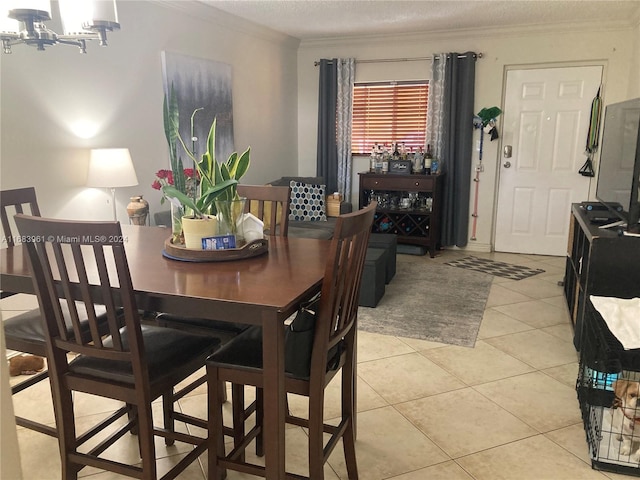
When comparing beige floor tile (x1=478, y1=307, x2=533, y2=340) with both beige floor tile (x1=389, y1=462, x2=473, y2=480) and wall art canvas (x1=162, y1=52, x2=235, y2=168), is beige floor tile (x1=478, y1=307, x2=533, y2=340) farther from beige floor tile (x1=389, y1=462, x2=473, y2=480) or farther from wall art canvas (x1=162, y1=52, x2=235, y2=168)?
wall art canvas (x1=162, y1=52, x2=235, y2=168)

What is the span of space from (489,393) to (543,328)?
1102 mm

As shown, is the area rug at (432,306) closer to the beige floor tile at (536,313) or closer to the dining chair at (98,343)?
the beige floor tile at (536,313)

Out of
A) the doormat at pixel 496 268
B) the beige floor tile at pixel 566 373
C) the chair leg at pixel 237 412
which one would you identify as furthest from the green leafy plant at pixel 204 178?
the doormat at pixel 496 268

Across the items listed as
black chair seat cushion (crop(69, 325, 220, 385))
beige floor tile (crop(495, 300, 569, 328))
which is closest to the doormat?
A: beige floor tile (crop(495, 300, 569, 328))

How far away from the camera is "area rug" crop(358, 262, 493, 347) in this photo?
341 cm

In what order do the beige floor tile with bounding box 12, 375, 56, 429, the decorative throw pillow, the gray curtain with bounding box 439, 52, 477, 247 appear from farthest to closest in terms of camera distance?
the gray curtain with bounding box 439, 52, 477, 247, the decorative throw pillow, the beige floor tile with bounding box 12, 375, 56, 429

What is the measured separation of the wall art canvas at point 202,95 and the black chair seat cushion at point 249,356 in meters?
2.68

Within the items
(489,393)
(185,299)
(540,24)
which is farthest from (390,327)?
(540,24)

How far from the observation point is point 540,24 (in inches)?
200

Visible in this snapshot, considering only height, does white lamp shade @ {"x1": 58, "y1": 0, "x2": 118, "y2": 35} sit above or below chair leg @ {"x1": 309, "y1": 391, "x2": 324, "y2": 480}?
above

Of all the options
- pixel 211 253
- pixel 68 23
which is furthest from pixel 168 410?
pixel 68 23

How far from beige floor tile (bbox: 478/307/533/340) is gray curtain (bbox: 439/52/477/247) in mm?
2083

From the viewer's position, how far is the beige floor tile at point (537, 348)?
3.00m

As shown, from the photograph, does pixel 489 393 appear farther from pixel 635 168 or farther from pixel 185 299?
pixel 185 299
